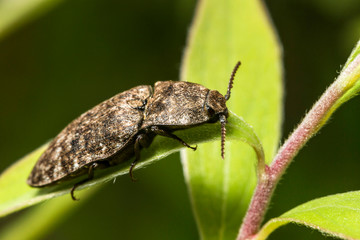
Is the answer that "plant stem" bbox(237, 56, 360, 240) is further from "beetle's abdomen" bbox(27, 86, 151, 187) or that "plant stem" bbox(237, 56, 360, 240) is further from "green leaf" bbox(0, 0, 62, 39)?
"green leaf" bbox(0, 0, 62, 39)

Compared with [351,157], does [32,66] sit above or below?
above

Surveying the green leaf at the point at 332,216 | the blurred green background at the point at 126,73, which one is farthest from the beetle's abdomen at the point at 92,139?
the blurred green background at the point at 126,73

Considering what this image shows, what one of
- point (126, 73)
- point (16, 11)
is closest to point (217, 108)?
point (126, 73)

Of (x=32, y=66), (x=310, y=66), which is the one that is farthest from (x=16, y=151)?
(x=310, y=66)

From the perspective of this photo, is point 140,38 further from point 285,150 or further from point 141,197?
point 285,150

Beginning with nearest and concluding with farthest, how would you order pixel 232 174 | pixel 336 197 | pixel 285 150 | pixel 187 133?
pixel 336 197, pixel 285 150, pixel 187 133, pixel 232 174

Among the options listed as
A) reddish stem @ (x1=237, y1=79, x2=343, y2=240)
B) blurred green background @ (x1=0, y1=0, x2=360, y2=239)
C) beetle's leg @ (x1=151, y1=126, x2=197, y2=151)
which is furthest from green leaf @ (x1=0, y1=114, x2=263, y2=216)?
blurred green background @ (x1=0, y1=0, x2=360, y2=239)

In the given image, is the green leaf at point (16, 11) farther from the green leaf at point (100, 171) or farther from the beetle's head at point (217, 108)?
the beetle's head at point (217, 108)
